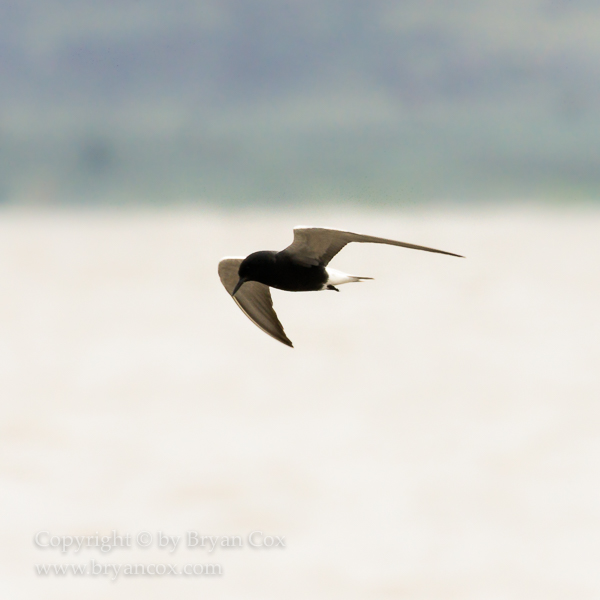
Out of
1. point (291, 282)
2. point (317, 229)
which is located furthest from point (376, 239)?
point (291, 282)

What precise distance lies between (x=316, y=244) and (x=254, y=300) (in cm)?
297

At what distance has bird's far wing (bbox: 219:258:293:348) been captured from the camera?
44.0ft

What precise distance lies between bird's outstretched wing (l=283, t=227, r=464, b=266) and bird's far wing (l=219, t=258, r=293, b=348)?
8.21ft

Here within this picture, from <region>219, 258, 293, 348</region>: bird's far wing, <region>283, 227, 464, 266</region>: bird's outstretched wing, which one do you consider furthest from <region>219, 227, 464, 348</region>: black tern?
<region>219, 258, 293, 348</region>: bird's far wing

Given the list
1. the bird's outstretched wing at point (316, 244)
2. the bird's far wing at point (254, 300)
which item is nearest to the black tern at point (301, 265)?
the bird's outstretched wing at point (316, 244)

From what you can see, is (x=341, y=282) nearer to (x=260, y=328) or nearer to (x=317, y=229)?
(x=317, y=229)

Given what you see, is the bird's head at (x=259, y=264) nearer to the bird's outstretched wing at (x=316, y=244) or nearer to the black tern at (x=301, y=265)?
the black tern at (x=301, y=265)

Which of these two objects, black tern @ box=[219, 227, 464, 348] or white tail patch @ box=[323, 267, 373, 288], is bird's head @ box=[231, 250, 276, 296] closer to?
black tern @ box=[219, 227, 464, 348]

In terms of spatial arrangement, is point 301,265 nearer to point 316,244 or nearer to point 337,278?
point 316,244

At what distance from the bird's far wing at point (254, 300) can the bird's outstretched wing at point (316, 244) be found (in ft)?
8.21

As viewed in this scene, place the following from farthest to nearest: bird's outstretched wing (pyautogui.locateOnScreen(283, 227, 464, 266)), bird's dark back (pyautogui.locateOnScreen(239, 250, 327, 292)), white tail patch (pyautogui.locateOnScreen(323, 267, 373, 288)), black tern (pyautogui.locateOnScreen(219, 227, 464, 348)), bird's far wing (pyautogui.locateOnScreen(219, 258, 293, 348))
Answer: bird's far wing (pyautogui.locateOnScreen(219, 258, 293, 348)) → white tail patch (pyautogui.locateOnScreen(323, 267, 373, 288)) → bird's dark back (pyautogui.locateOnScreen(239, 250, 327, 292)) → black tern (pyautogui.locateOnScreen(219, 227, 464, 348)) → bird's outstretched wing (pyautogui.locateOnScreen(283, 227, 464, 266))

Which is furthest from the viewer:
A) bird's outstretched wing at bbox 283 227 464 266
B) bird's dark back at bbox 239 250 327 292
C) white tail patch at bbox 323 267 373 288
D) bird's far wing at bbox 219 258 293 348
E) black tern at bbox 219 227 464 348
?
bird's far wing at bbox 219 258 293 348

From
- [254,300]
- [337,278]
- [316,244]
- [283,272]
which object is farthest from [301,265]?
[254,300]

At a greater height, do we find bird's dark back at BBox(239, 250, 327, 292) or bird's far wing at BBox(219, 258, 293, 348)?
bird's dark back at BBox(239, 250, 327, 292)
